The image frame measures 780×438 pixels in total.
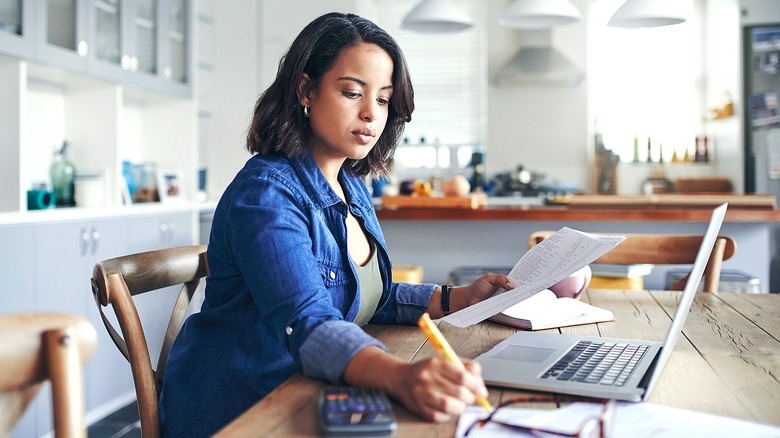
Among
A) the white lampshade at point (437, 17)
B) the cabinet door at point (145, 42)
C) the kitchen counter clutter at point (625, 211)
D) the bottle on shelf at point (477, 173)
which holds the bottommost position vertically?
the kitchen counter clutter at point (625, 211)

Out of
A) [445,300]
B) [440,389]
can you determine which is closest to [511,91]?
[445,300]

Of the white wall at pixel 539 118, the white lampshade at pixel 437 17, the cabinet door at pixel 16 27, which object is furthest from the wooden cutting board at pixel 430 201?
Result: the white wall at pixel 539 118

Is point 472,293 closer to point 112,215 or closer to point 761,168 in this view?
point 112,215

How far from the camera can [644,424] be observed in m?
0.81

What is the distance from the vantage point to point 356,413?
2.63ft

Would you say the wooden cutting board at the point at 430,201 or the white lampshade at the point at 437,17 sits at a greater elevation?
the white lampshade at the point at 437,17

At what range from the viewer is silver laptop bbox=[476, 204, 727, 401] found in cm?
93

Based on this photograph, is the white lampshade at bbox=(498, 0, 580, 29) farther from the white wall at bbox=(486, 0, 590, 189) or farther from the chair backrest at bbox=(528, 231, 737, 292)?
the white wall at bbox=(486, 0, 590, 189)

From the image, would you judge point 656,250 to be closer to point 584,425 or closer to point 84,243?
point 584,425

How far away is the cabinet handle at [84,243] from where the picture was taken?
3.01 metres

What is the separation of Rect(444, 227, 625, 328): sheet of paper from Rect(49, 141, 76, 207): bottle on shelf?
250 centimetres

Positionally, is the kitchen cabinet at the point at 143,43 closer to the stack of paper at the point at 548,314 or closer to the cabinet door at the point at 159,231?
the cabinet door at the point at 159,231

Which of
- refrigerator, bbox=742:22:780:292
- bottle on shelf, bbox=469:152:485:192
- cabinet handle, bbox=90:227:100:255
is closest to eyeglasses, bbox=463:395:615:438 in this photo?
cabinet handle, bbox=90:227:100:255

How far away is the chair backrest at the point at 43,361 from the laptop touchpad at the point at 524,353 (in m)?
0.63
